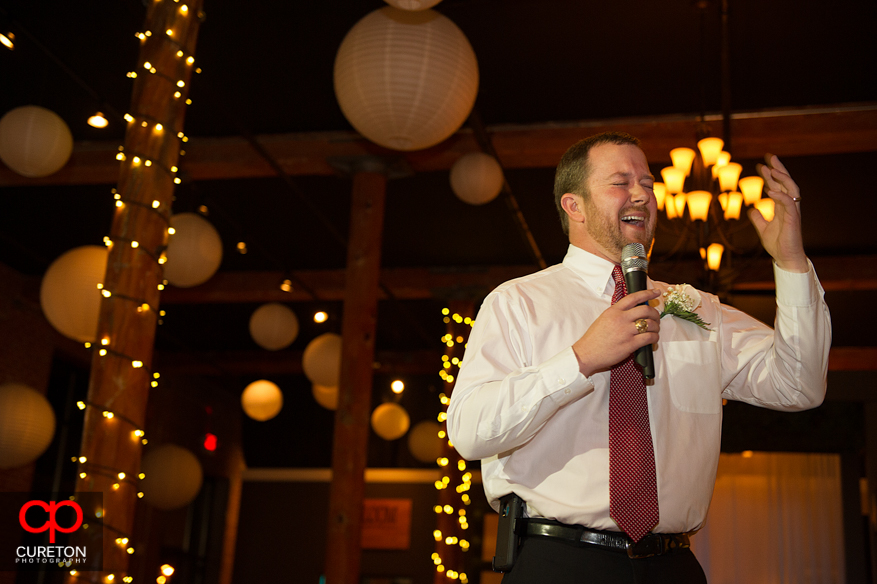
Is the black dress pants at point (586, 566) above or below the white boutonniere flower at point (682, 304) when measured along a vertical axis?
below

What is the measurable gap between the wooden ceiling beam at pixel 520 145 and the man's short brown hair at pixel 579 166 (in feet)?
15.0

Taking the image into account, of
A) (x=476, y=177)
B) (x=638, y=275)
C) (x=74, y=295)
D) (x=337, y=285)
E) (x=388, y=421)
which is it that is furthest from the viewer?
(x=388, y=421)

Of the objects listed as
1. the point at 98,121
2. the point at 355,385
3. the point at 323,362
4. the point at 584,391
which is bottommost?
the point at 584,391

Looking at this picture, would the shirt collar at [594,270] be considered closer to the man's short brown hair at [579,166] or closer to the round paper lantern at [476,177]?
the man's short brown hair at [579,166]

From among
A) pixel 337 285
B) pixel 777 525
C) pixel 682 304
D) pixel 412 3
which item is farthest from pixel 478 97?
pixel 777 525

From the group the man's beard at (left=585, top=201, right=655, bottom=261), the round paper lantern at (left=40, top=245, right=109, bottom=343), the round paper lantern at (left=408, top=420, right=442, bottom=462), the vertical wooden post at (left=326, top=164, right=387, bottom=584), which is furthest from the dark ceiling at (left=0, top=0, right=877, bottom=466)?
the man's beard at (left=585, top=201, right=655, bottom=261)

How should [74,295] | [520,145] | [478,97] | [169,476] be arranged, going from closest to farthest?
[74,295] → [478,97] → [520,145] → [169,476]

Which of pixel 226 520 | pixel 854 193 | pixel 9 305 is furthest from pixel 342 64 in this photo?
pixel 226 520

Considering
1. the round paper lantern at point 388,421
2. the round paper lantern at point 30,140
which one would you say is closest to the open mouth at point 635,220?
the round paper lantern at point 30,140

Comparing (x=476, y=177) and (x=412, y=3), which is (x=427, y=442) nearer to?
(x=476, y=177)

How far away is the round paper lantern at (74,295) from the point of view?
214 inches

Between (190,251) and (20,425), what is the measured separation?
237 cm

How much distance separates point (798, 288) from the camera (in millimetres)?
1812

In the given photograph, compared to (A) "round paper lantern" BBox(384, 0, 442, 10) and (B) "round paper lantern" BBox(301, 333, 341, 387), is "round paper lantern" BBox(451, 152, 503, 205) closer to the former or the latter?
(A) "round paper lantern" BBox(384, 0, 442, 10)
